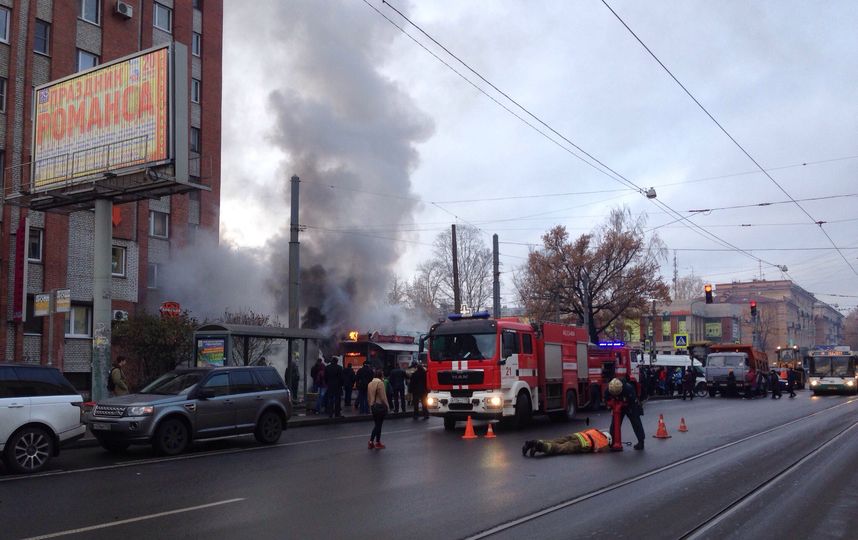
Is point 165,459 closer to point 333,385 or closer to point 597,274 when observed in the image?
point 333,385

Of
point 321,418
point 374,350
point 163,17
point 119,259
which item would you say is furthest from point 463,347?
point 163,17

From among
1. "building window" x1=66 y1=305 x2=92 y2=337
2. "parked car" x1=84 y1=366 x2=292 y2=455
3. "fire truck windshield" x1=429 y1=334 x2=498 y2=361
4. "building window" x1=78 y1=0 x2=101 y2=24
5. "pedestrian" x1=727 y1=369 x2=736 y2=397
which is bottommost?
"pedestrian" x1=727 y1=369 x2=736 y2=397

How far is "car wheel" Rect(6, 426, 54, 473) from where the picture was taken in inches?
436

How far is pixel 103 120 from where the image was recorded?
63.2ft

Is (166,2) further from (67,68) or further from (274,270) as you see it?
(274,270)

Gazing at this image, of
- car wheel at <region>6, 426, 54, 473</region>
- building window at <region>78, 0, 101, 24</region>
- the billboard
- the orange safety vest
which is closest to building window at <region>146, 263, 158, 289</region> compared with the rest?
building window at <region>78, 0, 101, 24</region>

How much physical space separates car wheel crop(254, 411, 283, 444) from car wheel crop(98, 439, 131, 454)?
2503mm

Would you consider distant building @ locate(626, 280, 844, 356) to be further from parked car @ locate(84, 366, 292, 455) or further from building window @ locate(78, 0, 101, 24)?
parked car @ locate(84, 366, 292, 455)

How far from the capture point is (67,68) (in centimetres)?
→ 2794

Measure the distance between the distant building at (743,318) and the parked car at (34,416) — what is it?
63822 mm

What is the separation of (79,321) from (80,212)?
4112 millimetres

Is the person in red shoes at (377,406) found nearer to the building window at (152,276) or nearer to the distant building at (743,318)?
the building window at (152,276)

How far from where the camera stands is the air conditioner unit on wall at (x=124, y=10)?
29328mm

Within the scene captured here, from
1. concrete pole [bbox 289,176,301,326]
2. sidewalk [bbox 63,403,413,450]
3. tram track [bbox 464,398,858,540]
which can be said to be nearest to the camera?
tram track [bbox 464,398,858,540]
